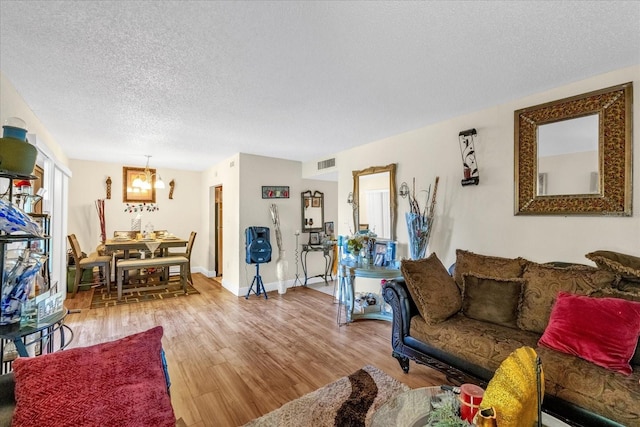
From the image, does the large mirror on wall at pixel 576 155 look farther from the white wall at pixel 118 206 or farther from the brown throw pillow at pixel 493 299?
the white wall at pixel 118 206

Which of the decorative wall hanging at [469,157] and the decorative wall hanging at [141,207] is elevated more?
the decorative wall hanging at [469,157]

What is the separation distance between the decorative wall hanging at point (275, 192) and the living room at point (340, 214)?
3.2 inches

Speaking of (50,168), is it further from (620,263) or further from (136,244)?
(620,263)

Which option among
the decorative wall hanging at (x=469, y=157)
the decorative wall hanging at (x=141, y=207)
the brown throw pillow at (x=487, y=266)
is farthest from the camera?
the decorative wall hanging at (x=141, y=207)

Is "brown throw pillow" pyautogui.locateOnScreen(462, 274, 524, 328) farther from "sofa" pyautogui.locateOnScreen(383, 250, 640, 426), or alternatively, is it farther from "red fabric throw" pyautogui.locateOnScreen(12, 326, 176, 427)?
"red fabric throw" pyautogui.locateOnScreen(12, 326, 176, 427)

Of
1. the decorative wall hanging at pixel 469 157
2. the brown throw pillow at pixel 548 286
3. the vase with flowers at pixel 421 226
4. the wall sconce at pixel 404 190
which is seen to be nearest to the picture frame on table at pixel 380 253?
the vase with flowers at pixel 421 226

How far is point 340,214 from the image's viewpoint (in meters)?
4.67

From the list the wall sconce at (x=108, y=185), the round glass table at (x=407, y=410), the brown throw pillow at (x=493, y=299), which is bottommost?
the round glass table at (x=407, y=410)

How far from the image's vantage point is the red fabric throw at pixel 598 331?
5.14 ft

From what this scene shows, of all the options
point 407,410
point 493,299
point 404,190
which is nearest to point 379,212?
point 404,190

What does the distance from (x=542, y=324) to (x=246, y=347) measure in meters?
2.56

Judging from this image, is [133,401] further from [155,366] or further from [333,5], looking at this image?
[333,5]

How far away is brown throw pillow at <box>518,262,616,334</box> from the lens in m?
1.93

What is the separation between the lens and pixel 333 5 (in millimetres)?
1447
